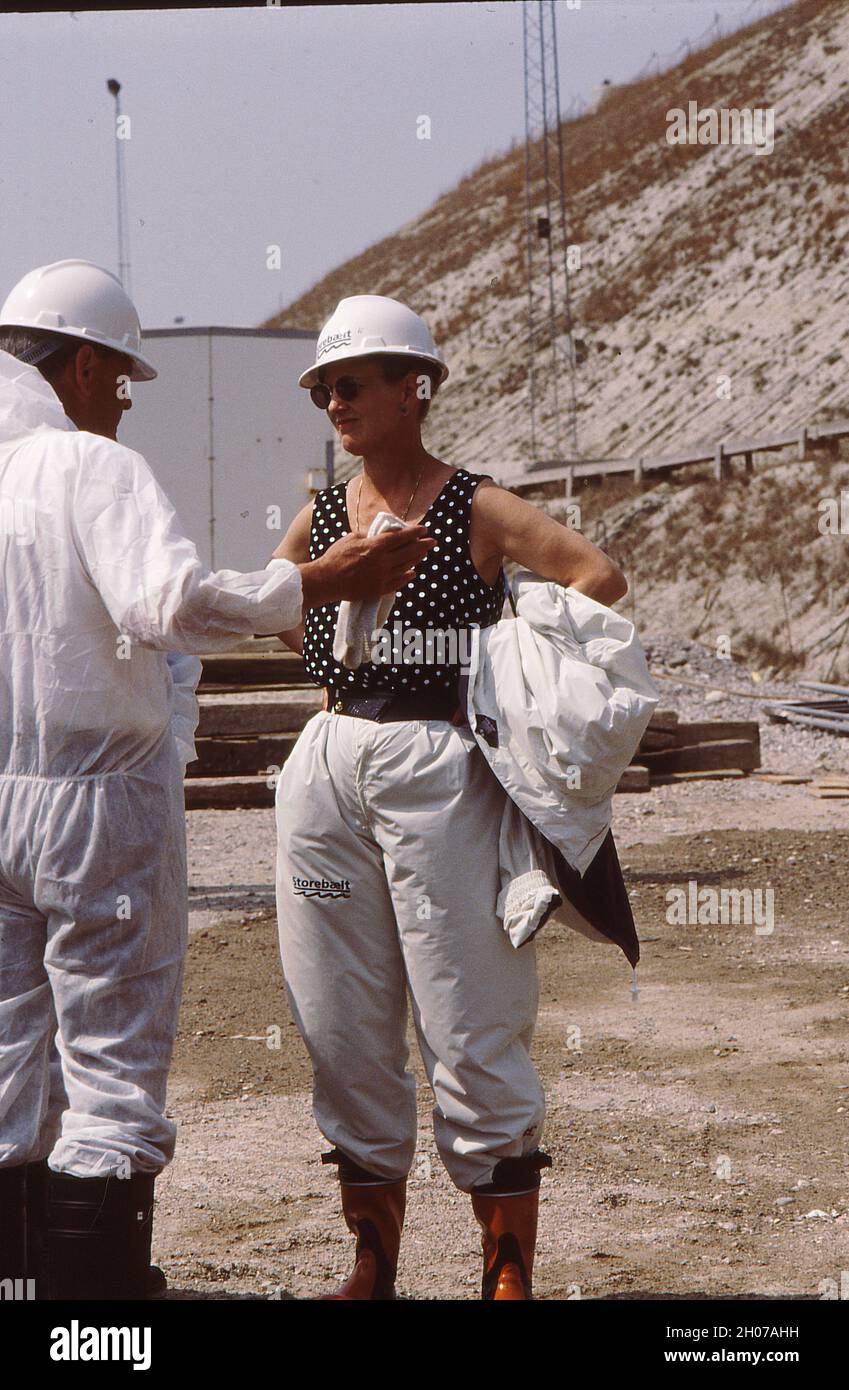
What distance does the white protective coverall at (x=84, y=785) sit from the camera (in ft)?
9.38

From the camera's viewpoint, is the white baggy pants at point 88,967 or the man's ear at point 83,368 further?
the man's ear at point 83,368

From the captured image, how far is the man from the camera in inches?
113

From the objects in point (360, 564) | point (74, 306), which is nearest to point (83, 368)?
point (74, 306)

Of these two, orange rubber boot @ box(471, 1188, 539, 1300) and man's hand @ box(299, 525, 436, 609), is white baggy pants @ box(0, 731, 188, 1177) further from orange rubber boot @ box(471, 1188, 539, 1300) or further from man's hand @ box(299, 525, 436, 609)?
orange rubber boot @ box(471, 1188, 539, 1300)

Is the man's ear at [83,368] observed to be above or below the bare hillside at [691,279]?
below

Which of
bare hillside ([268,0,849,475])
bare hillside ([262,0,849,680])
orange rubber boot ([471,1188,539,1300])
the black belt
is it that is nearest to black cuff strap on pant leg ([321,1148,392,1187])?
orange rubber boot ([471,1188,539,1300])

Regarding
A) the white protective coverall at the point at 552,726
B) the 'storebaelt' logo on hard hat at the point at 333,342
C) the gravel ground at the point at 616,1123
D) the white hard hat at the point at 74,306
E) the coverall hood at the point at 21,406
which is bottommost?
the gravel ground at the point at 616,1123

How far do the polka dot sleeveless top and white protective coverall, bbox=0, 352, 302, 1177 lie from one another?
0.47m

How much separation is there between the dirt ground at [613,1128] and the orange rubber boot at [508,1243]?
0.43 metres

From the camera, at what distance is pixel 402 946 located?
3.41 metres

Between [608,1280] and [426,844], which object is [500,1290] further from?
[426,844]

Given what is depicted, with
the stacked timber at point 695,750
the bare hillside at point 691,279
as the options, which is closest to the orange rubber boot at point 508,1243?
the stacked timber at point 695,750

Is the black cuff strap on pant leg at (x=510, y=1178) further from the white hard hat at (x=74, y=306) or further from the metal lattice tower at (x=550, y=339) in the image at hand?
the metal lattice tower at (x=550, y=339)

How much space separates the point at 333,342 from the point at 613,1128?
8.77ft
